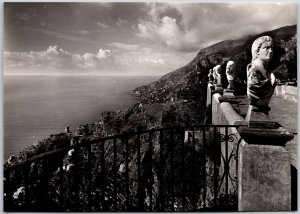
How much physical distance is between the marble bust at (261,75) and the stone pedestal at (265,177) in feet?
1.57

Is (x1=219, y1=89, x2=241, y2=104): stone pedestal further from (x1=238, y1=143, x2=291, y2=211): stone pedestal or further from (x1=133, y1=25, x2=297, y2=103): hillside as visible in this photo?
(x1=238, y1=143, x2=291, y2=211): stone pedestal

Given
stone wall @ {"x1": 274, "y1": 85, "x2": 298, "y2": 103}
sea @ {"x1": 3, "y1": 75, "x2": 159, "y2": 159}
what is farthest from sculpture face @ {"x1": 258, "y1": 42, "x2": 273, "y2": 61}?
sea @ {"x1": 3, "y1": 75, "x2": 159, "y2": 159}

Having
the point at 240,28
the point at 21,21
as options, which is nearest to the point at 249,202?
the point at 240,28

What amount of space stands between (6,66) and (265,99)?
127 inches

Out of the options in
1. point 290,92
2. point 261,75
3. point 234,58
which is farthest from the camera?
point 290,92

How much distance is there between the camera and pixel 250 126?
8.82 feet

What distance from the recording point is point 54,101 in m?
4.35

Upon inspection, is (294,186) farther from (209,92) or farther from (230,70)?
(209,92)

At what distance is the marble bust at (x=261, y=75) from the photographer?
255cm

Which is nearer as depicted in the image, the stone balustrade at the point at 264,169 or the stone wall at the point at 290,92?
the stone balustrade at the point at 264,169

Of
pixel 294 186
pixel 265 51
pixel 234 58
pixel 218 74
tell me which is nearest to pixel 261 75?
pixel 265 51

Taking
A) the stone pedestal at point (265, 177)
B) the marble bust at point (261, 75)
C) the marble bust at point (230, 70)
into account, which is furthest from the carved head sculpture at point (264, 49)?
the marble bust at point (230, 70)

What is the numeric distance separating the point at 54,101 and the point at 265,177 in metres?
3.17

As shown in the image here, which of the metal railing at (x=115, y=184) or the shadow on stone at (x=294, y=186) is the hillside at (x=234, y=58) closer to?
the metal railing at (x=115, y=184)
